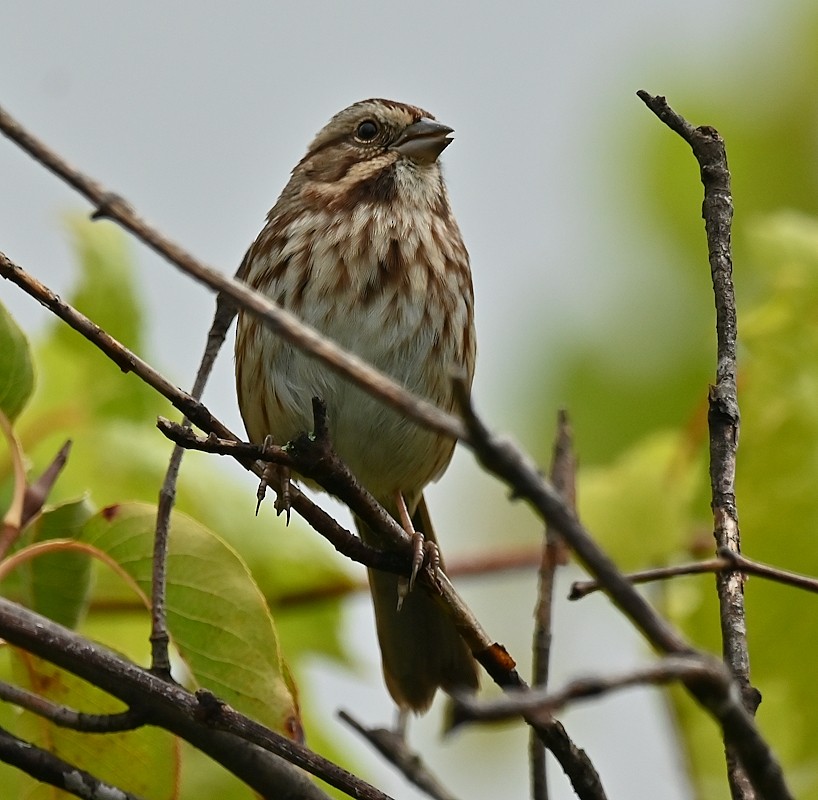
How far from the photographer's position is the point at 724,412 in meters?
2.23

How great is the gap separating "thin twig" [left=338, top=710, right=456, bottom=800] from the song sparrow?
2.44 m

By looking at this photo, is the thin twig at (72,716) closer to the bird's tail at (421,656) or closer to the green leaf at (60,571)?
the green leaf at (60,571)

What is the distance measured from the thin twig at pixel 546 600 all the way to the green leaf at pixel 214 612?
45 cm

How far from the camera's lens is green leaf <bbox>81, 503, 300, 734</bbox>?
105 inches

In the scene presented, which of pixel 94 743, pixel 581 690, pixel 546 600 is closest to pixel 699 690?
pixel 581 690

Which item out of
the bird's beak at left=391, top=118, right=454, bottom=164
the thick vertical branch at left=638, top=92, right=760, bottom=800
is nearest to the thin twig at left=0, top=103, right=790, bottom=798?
the thick vertical branch at left=638, top=92, right=760, bottom=800

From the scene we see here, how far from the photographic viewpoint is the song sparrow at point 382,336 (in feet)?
13.2

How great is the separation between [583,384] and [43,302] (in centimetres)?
337

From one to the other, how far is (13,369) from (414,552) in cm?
86

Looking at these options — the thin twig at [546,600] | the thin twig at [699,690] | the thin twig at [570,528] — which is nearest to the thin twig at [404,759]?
the thin twig at [699,690]

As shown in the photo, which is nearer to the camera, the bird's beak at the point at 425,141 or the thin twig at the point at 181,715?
the thin twig at the point at 181,715

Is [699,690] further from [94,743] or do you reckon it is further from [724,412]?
[94,743]

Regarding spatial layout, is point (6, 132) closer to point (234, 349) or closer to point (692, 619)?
point (692, 619)

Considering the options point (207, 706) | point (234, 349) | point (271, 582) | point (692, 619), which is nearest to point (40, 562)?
point (207, 706)
